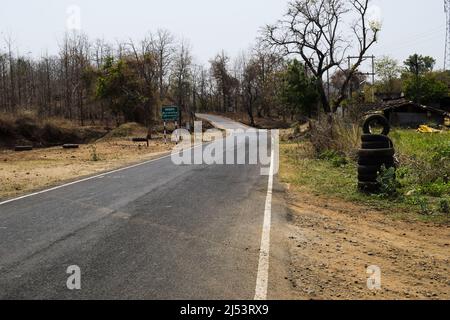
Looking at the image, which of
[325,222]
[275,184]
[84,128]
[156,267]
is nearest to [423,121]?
[84,128]

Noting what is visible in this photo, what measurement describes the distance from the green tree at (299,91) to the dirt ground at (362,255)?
41.9 m

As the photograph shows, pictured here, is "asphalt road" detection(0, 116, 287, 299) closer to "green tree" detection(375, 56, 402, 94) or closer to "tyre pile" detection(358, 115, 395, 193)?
"tyre pile" detection(358, 115, 395, 193)

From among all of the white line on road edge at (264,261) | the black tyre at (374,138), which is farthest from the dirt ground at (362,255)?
the black tyre at (374,138)

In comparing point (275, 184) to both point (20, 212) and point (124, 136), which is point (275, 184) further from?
point (124, 136)

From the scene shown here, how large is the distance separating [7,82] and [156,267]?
64.6 m

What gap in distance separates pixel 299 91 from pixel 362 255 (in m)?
45.7

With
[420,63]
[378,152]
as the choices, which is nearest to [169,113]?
[378,152]

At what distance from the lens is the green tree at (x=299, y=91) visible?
50844mm

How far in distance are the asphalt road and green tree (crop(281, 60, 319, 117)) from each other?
39258 mm

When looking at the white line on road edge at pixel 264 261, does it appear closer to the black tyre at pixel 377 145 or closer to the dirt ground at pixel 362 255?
the dirt ground at pixel 362 255

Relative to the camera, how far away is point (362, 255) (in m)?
6.77

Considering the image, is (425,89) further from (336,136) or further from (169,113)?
(336,136)

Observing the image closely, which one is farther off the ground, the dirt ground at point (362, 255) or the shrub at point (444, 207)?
the shrub at point (444, 207)
